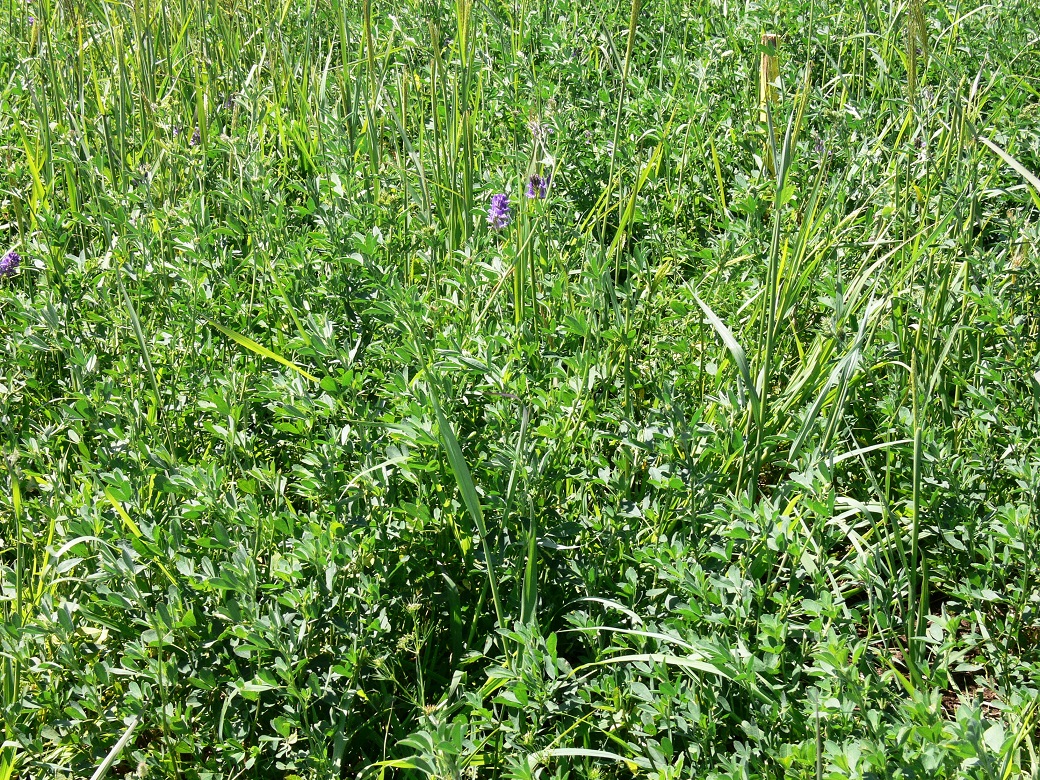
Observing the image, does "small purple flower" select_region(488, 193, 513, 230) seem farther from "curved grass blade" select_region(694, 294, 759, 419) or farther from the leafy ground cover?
"curved grass blade" select_region(694, 294, 759, 419)

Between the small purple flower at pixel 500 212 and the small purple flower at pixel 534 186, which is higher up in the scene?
the small purple flower at pixel 534 186

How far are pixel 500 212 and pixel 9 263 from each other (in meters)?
1.22

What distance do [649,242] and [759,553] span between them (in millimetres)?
1072

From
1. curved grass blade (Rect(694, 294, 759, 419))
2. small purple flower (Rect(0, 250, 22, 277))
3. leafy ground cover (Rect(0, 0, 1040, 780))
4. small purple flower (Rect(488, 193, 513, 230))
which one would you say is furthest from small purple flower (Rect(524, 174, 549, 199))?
small purple flower (Rect(0, 250, 22, 277))

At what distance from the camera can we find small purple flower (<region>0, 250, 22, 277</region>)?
244 cm

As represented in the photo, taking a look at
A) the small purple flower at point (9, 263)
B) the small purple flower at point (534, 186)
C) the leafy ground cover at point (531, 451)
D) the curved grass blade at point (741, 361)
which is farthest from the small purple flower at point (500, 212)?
the small purple flower at point (9, 263)

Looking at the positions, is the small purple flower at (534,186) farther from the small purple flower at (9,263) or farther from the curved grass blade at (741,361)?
the small purple flower at (9,263)

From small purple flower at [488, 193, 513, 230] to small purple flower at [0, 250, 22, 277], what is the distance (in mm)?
1184

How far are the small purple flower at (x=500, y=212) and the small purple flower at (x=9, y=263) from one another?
1.18 metres

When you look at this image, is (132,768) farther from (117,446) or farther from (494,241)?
(494,241)

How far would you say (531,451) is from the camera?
1767 mm

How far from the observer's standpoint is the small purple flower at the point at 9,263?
244 cm

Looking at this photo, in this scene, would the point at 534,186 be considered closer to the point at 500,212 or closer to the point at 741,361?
the point at 500,212

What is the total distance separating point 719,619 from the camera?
1485mm
